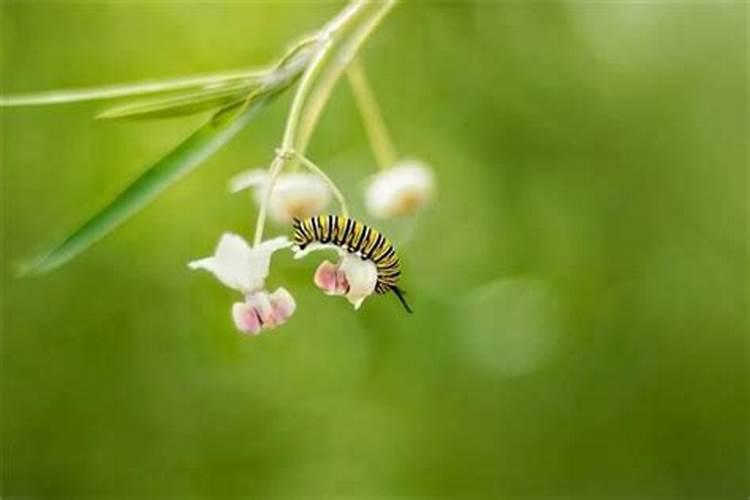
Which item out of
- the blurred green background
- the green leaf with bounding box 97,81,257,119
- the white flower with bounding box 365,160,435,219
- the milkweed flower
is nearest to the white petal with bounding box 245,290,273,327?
the milkweed flower

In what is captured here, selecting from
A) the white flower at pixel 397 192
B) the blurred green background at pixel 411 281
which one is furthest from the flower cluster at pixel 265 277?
the blurred green background at pixel 411 281

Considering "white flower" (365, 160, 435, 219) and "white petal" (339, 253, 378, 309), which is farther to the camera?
"white flower" (365, 160, 435, 219)

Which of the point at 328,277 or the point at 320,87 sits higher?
the point at 320,87

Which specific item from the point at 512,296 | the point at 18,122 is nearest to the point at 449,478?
the point at 512,296

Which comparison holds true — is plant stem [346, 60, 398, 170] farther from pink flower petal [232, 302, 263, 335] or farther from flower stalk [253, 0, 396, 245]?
pink flower petal [232, 302, 263, 335]

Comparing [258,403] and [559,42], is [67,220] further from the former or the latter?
[559,42]

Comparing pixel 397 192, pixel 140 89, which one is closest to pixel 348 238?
pixel 140 89

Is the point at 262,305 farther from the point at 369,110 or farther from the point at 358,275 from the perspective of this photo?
the point at 369,110
